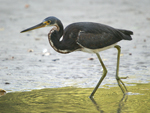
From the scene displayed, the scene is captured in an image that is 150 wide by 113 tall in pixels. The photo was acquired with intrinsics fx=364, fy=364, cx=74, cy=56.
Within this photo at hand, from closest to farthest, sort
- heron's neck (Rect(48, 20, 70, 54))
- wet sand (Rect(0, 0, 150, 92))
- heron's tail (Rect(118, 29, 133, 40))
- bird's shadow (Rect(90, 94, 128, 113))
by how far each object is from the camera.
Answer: bird's shadow (Rect(90, 94, 128, 113)) < heron's neck (Rect(48, 20, 70, 54)) < heron's tail (Rect(118, 29, 133, 40)) < wet sand (Rect(0, 0, 150, 92))

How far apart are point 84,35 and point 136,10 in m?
9.15

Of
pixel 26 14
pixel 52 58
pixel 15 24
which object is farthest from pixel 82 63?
pixel 26 14

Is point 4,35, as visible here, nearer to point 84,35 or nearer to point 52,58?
point 52,58

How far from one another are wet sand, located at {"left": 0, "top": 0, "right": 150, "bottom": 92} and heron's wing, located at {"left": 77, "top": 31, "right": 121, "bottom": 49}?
942 millimetres

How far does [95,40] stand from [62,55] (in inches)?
120

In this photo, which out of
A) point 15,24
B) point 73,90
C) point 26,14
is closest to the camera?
point 73,90

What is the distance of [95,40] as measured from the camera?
18.3 ft

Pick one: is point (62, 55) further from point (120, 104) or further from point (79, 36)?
point (120, 104)

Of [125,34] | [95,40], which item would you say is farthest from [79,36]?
[125,34]

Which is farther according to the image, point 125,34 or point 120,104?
point 125,34

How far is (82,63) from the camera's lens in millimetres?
7773

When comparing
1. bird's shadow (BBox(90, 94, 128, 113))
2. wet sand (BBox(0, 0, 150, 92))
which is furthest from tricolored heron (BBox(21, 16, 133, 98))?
wet sand (BBox(0, 0, 150, 92))

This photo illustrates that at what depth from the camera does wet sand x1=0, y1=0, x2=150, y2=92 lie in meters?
6.57

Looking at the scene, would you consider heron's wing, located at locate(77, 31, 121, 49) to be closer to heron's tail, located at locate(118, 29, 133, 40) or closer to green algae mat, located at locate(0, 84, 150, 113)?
heron's tail, located at locate(118, 29, 133, 40)
